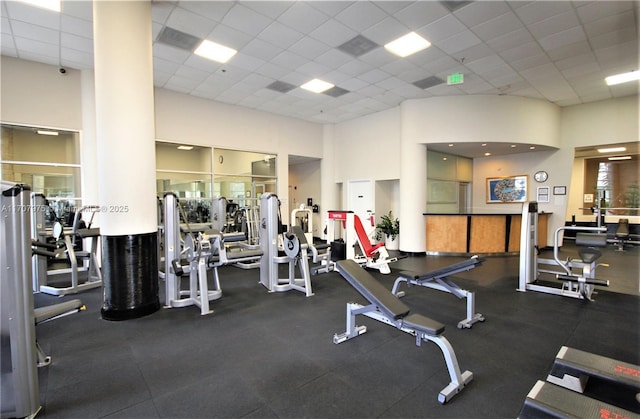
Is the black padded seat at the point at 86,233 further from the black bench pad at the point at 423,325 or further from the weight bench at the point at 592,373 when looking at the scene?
the weight bench at the point at 592,373

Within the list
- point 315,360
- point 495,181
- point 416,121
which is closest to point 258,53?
point 416,121

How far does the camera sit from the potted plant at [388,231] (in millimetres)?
8062

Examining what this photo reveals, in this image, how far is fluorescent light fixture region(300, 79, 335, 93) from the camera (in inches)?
251

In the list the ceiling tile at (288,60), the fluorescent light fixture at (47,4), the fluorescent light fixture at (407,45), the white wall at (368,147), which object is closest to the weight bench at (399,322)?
the fluorescent light fixture at (407,45)

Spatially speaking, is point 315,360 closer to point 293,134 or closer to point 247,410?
point 247,410

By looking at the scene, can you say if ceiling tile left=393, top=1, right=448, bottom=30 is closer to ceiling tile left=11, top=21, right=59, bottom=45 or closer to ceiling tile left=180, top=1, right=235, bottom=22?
ceiling tile left=180, top=1, right=235, bottom=22

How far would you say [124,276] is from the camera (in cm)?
343

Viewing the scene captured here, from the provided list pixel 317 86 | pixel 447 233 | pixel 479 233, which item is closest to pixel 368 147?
pixel 317 86

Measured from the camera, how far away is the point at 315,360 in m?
2.53

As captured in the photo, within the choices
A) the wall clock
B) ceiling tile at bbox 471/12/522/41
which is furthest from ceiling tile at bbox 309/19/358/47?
the wall clock

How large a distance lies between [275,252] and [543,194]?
25.1 ft

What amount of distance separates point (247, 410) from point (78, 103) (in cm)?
639

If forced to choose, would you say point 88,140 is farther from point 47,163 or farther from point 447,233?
point 447,233

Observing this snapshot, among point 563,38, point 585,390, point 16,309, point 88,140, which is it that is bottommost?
point 585,390
